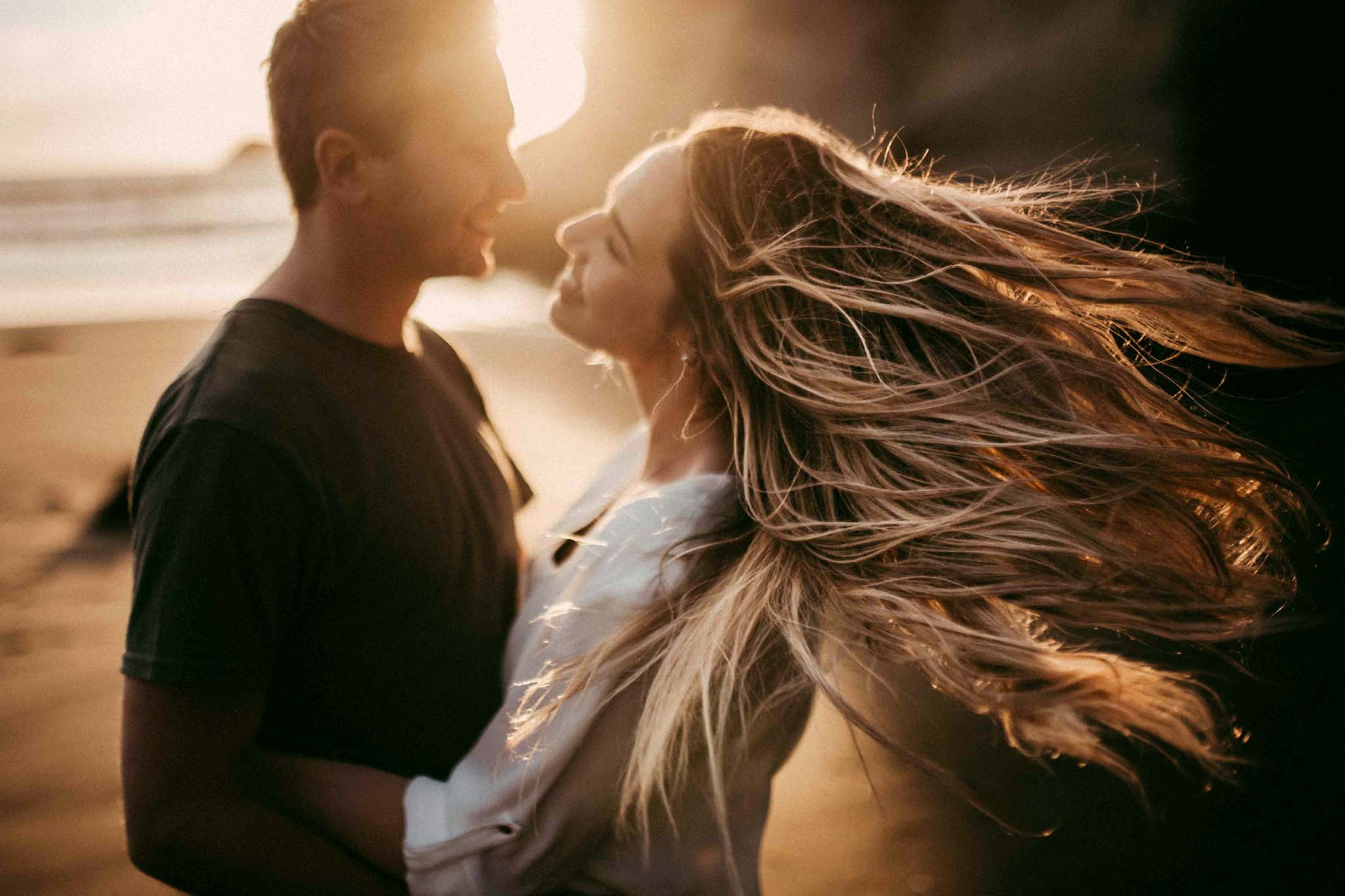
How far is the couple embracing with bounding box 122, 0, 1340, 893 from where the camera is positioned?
1409 mm

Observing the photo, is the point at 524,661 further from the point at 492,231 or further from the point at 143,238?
the point at 143,238

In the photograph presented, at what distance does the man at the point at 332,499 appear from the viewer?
1.34m

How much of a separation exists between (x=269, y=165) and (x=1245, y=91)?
120ft

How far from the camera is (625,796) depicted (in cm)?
149

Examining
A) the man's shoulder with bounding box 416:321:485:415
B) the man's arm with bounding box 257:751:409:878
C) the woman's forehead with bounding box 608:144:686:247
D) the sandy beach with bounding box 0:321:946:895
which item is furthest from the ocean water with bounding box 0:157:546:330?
Result: the man's arm with bounding box 257:751:409:878

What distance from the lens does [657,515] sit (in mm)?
1680

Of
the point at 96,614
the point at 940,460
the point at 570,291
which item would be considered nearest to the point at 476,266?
the point at 570,291

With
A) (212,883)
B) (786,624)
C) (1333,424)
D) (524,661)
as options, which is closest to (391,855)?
(212,883)

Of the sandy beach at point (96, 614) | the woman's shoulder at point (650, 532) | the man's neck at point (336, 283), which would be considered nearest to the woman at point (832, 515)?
the woman's shoulder at point (650, 532)

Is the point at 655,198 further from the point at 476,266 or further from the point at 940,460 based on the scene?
the point at 940,460

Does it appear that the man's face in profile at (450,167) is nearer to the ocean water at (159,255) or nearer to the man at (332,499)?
the man at (332,499)

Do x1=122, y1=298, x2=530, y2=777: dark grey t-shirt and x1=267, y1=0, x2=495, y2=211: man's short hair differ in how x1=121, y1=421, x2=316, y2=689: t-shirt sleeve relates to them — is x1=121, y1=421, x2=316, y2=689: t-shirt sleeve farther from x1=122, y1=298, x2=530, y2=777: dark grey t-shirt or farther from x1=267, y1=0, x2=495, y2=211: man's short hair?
x1=267, y1=0, x2=495, y2=211: man's short hair

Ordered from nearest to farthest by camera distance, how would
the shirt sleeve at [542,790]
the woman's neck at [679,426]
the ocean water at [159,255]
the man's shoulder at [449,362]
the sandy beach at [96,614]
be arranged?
the shirt sleeve at [542,790] → the woman's neck at [679,426] → the man's shoulder at [449,362] → the sandy beach at [96,614] → the ocean water at [159,255]

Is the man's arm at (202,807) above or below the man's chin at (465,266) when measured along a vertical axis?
below
